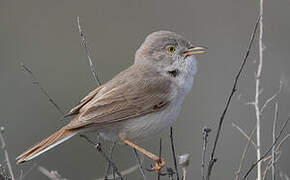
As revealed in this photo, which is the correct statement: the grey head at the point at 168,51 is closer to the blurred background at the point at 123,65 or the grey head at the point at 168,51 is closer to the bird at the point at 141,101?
the bird at the point at 141,101

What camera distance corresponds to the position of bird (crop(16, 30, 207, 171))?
576 centimetres

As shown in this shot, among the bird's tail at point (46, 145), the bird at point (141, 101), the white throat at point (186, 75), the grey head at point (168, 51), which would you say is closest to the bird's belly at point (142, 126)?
the bird at point (141, 101)

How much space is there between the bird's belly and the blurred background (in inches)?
117

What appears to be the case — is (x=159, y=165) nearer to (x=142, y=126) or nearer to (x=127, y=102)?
(x=142, y=126)

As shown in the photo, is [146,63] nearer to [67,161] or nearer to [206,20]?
[67,161]

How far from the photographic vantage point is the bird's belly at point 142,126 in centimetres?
586

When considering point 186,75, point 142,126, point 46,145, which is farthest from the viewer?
point 186,75

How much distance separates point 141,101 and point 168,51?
0.67 m

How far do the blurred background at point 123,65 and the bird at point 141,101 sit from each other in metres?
2.93

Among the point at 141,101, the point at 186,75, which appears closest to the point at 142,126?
the point at 141,101

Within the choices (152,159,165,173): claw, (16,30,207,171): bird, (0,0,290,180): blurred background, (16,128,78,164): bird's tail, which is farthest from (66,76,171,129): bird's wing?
(0,0,290,180): blurred background

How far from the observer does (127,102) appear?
5.96 meters

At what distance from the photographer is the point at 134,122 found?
591 cm

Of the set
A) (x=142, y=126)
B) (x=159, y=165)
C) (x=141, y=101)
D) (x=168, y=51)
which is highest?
A: (x=168, y=51)
